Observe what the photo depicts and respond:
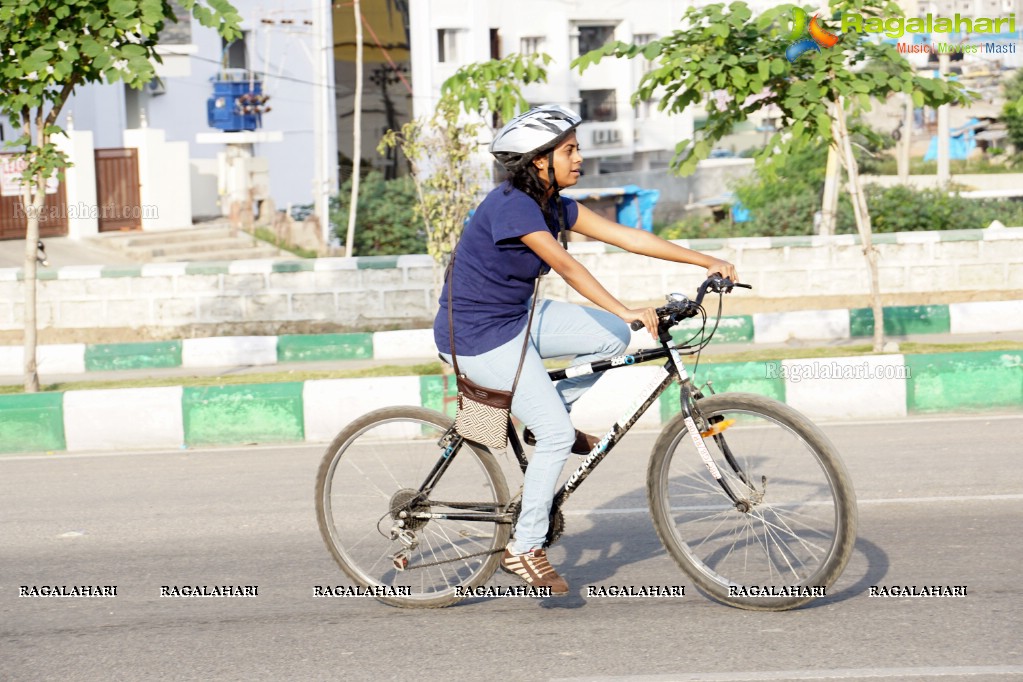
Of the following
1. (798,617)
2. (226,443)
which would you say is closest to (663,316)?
(798,617)

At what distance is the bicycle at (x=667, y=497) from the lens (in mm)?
4277

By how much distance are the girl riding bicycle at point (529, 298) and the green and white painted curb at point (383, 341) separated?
895 cm

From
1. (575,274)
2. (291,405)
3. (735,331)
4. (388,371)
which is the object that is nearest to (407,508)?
(575,274)

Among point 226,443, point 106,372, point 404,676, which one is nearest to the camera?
point 404,676

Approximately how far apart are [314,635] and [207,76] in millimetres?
28821

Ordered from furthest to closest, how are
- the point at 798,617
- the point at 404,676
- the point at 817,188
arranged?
the point at 817,188 → the point at 798,617 → the point at 404,676

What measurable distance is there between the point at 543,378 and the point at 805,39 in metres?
7.07

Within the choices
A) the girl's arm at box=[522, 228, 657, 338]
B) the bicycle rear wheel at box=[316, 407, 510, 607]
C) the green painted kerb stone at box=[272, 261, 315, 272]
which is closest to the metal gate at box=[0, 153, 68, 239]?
the green painted kerb stone at box=[272, 261, 315, 272]

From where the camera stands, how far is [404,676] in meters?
4.06

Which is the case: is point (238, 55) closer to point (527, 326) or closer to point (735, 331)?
point (735, 331)

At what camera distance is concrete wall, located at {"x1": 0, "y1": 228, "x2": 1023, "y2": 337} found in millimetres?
15875

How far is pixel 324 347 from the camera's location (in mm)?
13711

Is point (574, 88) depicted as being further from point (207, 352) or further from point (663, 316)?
point (663, 316)

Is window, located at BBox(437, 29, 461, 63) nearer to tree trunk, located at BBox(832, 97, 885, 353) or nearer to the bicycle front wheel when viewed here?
tree trunk, located at BBox(832, 97, 885, 353)
